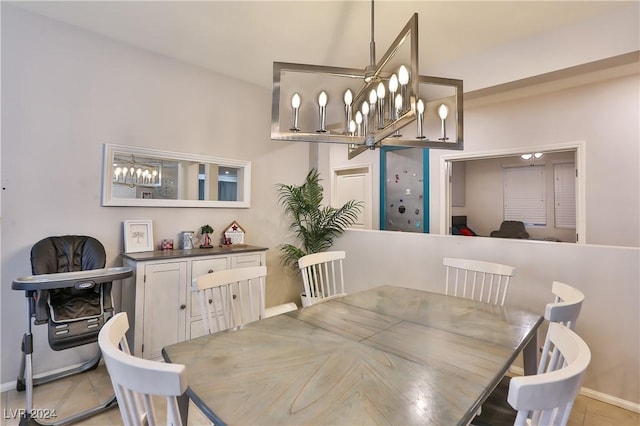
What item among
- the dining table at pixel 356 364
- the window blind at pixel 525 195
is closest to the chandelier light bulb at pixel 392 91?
the dining table at pixel 356 364

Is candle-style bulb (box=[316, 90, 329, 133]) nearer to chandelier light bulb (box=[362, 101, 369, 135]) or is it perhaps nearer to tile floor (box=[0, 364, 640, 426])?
chandelier light bulb (box=[362, 101, 369, 135])

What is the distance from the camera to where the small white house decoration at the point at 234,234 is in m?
3.44

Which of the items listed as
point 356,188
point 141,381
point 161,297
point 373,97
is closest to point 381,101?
point 373,97

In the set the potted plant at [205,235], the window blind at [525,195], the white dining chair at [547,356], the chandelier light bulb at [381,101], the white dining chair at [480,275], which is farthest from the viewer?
the window blind at [525,195]

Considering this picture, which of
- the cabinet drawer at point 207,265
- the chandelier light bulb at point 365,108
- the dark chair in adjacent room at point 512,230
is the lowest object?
the cabinet drawer at point 207,265

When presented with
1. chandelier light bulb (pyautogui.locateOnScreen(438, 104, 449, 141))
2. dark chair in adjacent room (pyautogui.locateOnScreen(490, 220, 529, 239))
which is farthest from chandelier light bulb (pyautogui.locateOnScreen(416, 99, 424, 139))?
dark chair in adjacent room (pyautogui.locateOnScreen(490, 220, 529, 239))

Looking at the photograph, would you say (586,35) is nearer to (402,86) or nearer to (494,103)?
(494,103)

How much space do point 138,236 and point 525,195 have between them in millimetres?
6573

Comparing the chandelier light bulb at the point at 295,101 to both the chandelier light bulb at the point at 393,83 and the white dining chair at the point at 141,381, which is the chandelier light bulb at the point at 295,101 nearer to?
the chandelier light bulb at the point at 393,83

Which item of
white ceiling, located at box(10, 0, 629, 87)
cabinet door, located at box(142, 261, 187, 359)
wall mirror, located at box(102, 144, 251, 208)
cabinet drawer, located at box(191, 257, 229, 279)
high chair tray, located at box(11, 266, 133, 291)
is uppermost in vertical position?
white ceiling, located at box(10, 0, 629, 87)

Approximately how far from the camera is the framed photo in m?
2.75

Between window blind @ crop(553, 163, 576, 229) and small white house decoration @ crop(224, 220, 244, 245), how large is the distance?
559cm

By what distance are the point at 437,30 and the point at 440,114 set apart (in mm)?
1121

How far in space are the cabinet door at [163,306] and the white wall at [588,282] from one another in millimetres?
2280
